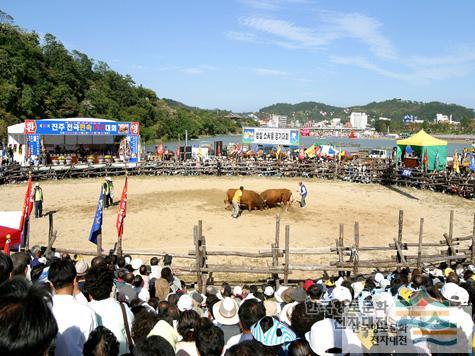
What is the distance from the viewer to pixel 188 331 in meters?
4.07

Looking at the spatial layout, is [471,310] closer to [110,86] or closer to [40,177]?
[40,177]

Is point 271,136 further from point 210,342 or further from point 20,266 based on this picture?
point 210,342

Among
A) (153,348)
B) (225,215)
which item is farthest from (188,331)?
(225,215)

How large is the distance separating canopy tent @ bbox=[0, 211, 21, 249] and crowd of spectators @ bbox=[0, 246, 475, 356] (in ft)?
14.5

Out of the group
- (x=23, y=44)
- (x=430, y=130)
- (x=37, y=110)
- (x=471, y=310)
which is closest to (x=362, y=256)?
(x=471, y=310)

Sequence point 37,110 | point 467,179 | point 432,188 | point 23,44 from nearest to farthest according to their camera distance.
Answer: point 467,179
point 432,188
point 37,110
point 23,44

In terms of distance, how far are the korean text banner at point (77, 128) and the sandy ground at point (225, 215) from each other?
3916 mm

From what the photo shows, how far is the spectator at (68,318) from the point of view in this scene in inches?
127

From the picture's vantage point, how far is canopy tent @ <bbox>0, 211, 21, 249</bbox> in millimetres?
9836

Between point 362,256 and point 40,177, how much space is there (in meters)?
20.7

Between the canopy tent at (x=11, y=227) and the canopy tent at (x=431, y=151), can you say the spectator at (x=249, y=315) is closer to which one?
the canopy tent at (x=11, y=227)

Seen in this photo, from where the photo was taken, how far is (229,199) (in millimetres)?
17812

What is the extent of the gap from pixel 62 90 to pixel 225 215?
41.9m

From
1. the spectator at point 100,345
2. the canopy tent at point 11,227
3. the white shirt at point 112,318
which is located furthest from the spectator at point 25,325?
the canopy tent at point 11,227
